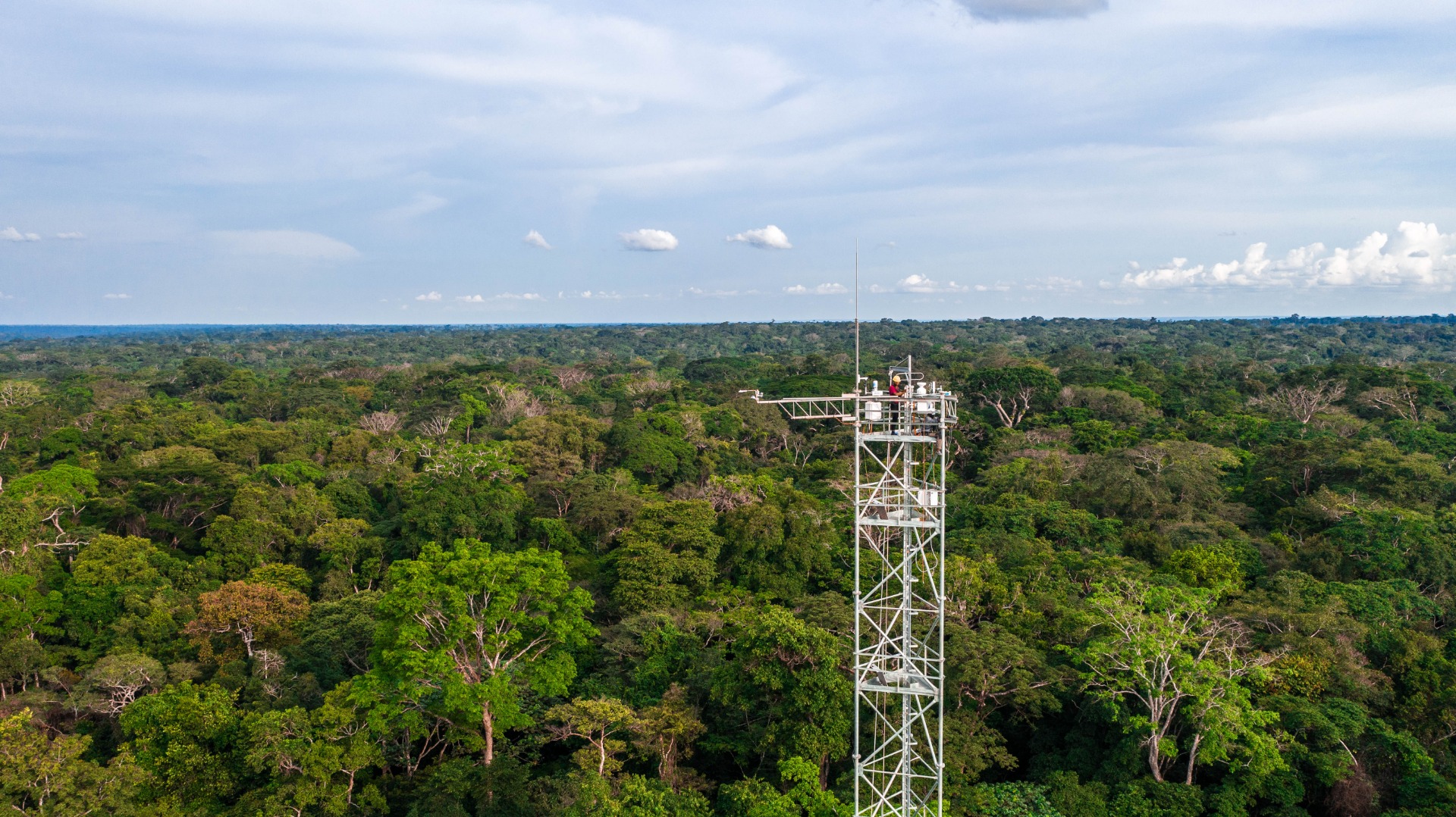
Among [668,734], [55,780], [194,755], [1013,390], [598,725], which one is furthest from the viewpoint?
[1013,390]

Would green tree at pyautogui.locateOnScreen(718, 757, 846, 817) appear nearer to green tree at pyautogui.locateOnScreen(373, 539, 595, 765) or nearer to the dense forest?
the dense forest

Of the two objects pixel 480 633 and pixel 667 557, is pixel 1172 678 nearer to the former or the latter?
pixel 667 557

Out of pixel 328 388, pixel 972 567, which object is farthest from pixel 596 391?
pixel 972 567

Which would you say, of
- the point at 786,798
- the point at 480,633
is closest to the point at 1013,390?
the point at 786,798

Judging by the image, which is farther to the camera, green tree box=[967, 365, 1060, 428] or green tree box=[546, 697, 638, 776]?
green tree box=[967, 365, 1060, 428]

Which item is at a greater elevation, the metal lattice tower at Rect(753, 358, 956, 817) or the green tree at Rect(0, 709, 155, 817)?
the metal lattice tower at Rect(753, 358, 956, 817)

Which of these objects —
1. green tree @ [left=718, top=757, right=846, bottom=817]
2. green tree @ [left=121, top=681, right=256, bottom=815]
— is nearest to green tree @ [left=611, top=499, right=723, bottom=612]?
green tree @ [left=718, top=757, right=846, bottom=817]

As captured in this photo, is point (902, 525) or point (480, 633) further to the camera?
point (480, 633)

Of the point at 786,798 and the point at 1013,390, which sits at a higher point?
the point at 1013,390

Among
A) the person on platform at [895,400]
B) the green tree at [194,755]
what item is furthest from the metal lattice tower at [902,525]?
the green tree at [194,755]
